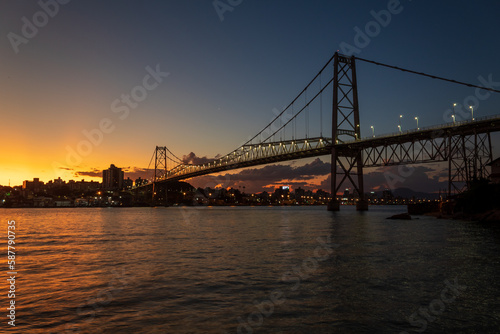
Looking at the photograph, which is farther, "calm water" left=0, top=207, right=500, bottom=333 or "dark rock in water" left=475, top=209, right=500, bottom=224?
"dark rock in water" left=475, top=209, right=500, bottom=224

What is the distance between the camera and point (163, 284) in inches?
406

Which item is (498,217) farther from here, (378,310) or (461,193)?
(378,310)

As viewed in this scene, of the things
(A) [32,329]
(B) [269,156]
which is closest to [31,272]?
(A) [32,329]

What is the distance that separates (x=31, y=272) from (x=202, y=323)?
8.55m
